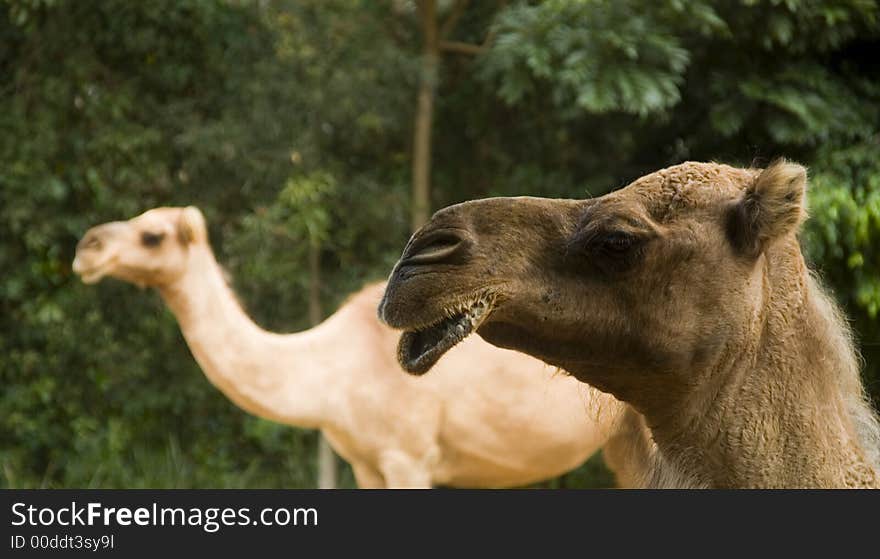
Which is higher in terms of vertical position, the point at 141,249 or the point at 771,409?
the point at 771,409

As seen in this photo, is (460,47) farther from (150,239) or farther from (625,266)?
(625,266)

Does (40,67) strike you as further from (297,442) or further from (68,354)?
(297,442)

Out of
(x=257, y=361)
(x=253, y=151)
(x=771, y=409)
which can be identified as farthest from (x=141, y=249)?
(x=771, y=409)

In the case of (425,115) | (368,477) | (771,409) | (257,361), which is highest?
(771,409)

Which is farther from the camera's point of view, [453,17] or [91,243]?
[453,17]

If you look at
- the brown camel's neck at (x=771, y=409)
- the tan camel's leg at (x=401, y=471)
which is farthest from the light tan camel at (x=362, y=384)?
the brown camel's neck at (x=771, y=409)

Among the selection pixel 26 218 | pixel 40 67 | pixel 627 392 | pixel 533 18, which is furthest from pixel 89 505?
pixel 40 67

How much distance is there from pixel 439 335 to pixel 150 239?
3.11 meters

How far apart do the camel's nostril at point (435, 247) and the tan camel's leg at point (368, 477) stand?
2857 millimetres

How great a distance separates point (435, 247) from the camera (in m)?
1.82

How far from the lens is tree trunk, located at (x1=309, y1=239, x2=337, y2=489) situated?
19.0 ft

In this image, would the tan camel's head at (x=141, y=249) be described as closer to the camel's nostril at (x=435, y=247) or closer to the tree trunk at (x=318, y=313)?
the tree trunk at (x=318, y=313)

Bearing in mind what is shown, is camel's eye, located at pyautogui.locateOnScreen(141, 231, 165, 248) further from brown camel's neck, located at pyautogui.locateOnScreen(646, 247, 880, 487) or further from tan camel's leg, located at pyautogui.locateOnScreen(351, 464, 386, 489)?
brown camel's neck, located at pyautogui.locateOnScreen(646, 247, 880, 487)

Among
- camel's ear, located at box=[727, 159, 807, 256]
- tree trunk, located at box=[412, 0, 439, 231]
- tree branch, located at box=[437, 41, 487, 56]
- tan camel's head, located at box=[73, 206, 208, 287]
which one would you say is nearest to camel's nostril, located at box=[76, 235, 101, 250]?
tan camel's head, located at box=[73, 206, 208, 287]
